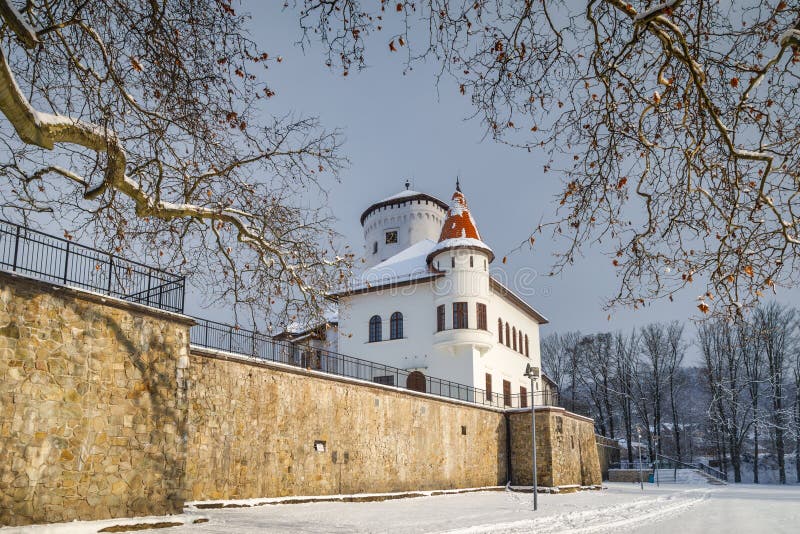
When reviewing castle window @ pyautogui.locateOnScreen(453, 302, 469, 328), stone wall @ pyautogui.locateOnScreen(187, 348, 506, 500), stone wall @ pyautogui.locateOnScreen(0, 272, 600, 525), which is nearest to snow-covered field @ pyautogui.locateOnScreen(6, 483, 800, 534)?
stone wall @ pyautogui.locateOnScreen(0, 272, 600, 525)

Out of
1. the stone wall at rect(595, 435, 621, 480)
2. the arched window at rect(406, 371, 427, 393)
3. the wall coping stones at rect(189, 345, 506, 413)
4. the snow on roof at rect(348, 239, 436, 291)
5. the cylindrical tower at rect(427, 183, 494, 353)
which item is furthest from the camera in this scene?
the stone wall at rect(595, 435, 621, 480)

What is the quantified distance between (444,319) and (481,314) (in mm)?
1885

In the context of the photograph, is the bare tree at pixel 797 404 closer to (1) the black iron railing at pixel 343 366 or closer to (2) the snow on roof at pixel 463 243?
(1) the black iron railing at pixel 343 366

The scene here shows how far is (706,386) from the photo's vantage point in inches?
2117

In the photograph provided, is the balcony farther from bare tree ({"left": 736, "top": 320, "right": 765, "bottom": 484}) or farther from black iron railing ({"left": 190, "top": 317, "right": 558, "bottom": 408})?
bare tree ({"left": 736, "top": 320, "right": 765, "bottom": 484})

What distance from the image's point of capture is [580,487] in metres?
33.6

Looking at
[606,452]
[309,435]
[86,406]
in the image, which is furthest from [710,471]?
[86,406]

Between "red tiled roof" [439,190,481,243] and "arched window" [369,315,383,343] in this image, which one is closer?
"red tiled roof" [439,190,481,243]

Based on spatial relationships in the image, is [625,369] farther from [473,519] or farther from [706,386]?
[473,519]

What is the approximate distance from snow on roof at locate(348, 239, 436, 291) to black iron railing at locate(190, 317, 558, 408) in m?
4.49

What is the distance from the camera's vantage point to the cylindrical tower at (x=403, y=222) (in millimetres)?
45281

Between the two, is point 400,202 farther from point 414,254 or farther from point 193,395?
point 193,395

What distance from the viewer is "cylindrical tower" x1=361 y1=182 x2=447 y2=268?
45281mm

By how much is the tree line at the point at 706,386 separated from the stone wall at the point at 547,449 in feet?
43.9
